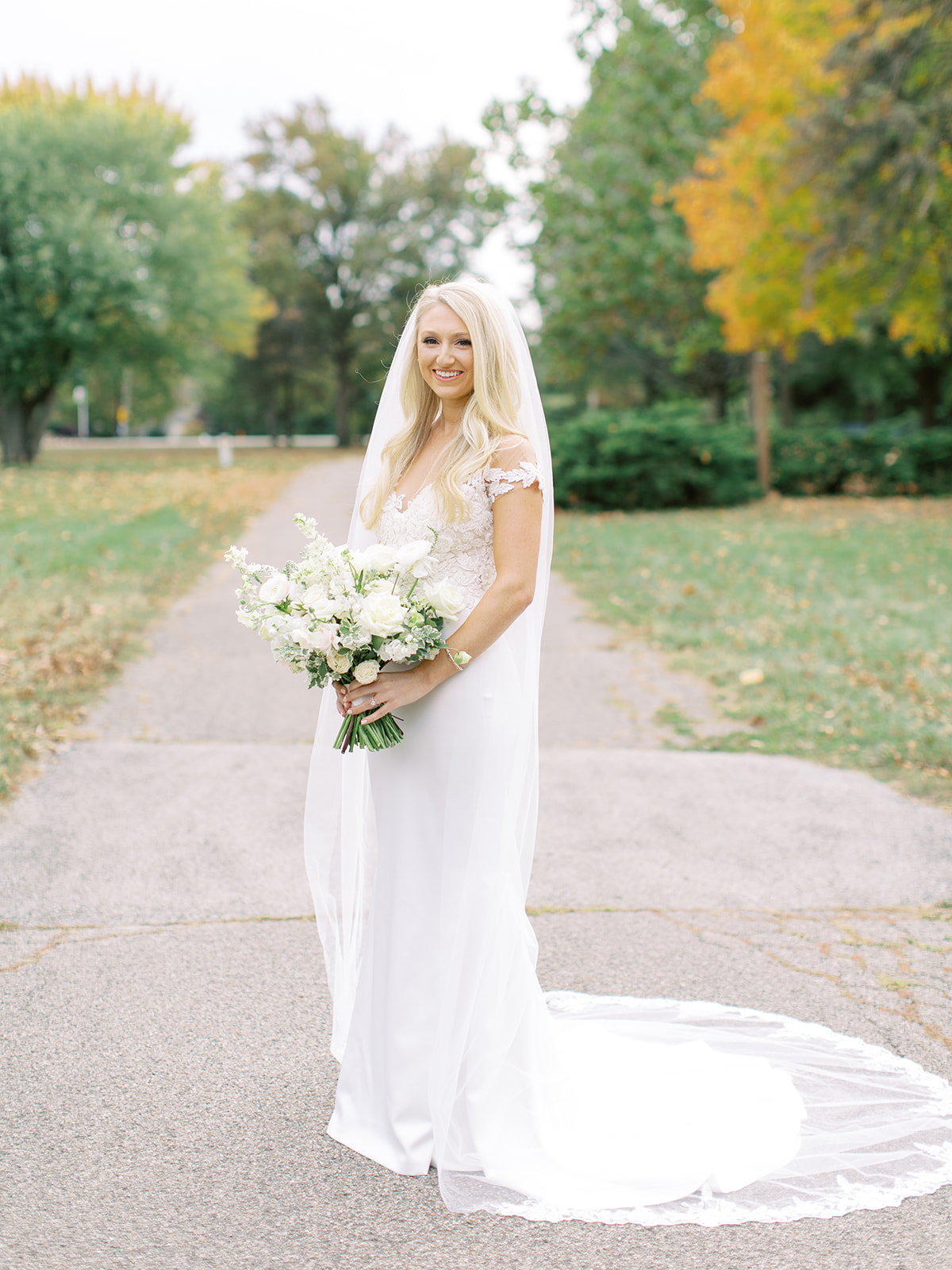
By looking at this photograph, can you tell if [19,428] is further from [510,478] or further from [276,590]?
[510,478]

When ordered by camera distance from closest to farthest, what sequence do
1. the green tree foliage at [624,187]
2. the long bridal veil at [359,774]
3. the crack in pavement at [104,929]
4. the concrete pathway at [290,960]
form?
the concrete pathway at [290,960], the long bridal veil at [359,774], the crack in pavement at [104,929], the green tree foliage at [624,187]

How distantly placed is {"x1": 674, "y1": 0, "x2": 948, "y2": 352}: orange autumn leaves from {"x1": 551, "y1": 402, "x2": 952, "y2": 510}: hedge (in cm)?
247

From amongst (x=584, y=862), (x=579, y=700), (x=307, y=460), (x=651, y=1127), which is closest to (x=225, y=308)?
(x=307, y=460)

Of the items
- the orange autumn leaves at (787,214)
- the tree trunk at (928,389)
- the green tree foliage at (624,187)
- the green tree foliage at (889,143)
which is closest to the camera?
the green tree foliage at (889,143)

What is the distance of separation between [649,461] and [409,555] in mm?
17577

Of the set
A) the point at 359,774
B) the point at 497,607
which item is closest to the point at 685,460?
the point at 359,774

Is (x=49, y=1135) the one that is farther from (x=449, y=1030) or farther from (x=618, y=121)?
(x=618, y=121)

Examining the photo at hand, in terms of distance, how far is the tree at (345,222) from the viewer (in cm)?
4922

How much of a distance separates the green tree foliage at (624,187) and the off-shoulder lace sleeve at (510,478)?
2285 centimetres

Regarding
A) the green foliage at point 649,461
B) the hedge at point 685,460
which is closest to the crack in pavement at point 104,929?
the hedge at point 685,460

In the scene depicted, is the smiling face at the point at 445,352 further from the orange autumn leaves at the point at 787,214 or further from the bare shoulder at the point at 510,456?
the orange autumn leaves at the point at 787,214

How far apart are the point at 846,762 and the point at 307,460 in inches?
1212

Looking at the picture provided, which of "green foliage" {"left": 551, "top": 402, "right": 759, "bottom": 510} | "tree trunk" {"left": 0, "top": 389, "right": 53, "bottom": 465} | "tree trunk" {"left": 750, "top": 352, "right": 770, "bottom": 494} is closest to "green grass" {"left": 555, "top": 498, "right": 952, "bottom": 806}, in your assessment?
"green foliage" {"left": 551, "top": 402, "right": 759, "bottom": 510}

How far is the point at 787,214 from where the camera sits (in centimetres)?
1853
